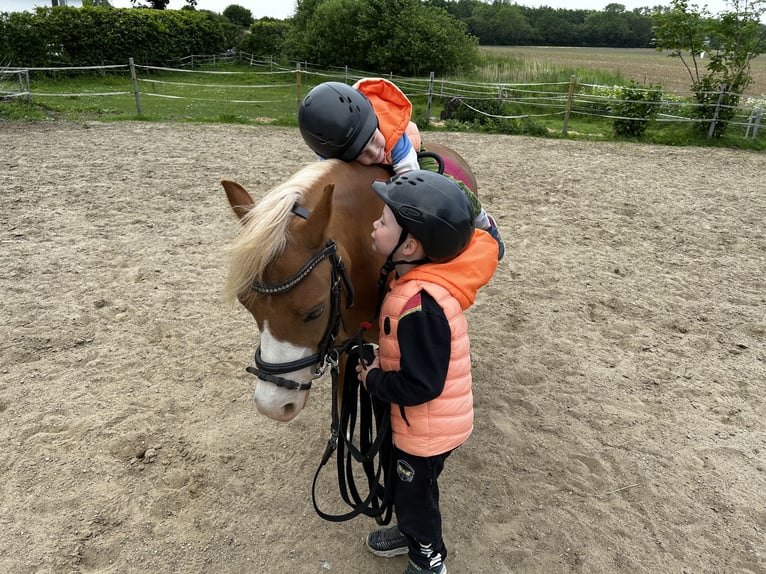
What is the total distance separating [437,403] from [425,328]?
1.04 ft

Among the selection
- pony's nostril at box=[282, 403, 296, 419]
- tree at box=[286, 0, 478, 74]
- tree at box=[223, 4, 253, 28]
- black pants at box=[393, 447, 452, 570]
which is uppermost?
tree at box=[223, 4, 253, 28]

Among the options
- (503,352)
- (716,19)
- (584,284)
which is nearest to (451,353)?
(503,352)

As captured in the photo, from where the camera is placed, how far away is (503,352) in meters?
3.68

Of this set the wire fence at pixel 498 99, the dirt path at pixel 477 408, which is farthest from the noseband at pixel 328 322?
the wire fence at pixel 498 99

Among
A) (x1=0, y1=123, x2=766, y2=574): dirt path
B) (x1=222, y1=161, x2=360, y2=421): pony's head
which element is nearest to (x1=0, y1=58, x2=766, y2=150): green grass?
(x1=0, y1=123, x2=766, y2=574): dirt path

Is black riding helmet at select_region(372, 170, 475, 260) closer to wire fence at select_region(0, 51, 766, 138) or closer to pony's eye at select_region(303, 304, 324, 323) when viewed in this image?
pony's eye at select_region(303, 304, 324, 323)

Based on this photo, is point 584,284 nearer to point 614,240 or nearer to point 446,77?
point 614,240

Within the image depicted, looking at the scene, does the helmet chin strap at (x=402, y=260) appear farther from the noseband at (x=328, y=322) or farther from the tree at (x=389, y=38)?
the tree at (x=389, y=38)

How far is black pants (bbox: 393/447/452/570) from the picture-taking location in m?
1.77

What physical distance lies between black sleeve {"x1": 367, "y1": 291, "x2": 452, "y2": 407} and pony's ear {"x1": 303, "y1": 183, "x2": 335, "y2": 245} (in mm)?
371

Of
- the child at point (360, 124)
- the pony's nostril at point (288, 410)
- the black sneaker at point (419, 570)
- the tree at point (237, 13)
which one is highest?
the tree at point (237, 13)

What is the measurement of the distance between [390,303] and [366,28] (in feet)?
76.3

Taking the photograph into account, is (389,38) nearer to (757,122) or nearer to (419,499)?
(757,122)

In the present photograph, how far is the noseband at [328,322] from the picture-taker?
1521 mm
